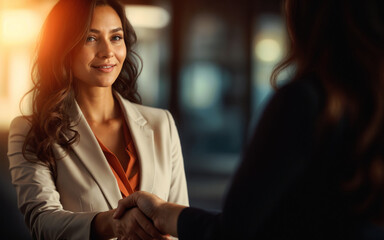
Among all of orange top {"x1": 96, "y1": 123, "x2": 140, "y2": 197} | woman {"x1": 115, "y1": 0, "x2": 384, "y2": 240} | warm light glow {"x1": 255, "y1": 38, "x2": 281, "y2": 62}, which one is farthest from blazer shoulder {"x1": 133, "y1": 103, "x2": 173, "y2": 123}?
warm light glow {"x1": 255, "y1": 38, "x2": 281, "y2": 62}

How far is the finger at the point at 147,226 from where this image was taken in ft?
4.59

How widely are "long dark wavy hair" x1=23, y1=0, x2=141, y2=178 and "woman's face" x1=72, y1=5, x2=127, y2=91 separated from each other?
33 mm

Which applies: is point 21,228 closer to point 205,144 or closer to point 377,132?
point 205,144

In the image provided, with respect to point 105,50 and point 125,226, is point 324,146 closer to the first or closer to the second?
point 125,226

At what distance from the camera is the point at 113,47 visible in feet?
5.90

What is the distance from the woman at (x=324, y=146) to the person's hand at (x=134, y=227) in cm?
48

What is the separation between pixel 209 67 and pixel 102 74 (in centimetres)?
572

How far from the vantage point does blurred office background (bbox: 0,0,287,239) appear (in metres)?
7.16

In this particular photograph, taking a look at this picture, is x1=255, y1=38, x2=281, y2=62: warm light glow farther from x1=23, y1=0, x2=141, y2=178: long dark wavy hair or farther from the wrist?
the wrist

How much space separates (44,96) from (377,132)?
1.33m

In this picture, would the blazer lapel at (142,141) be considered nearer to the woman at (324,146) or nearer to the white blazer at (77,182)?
the white blazer at (77,182)

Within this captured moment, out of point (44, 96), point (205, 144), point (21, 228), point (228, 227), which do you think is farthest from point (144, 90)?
point (228, 227)

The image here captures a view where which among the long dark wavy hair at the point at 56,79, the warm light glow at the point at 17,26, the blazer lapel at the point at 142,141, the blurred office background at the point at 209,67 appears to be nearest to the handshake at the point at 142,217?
the blazer lapel at the point at 142,141

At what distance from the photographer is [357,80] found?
90 centimetres
